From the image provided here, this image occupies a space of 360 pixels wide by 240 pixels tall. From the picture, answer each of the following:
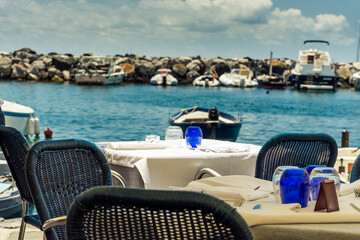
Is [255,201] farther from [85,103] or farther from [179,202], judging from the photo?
[85,103]

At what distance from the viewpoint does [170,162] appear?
3.80 m

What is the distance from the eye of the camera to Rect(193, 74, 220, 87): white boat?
266ft

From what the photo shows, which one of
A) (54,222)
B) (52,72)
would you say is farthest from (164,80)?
(54,222)

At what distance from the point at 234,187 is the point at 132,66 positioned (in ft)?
293

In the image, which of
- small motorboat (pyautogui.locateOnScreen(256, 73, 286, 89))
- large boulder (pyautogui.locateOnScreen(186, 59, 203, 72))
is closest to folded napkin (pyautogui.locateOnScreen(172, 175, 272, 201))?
small motorboat (pyautogui.locateOnScreen(256, 73, 286, 89))

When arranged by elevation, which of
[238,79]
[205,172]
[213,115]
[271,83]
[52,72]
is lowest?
[271,83]

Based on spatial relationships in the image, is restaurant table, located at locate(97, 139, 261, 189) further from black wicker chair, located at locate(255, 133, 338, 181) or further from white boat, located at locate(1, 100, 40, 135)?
white boat, located at locate(1, 100, 40, 135)

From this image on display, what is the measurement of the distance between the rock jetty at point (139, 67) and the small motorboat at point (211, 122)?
73911mm

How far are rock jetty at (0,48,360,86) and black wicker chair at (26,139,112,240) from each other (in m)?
84.7

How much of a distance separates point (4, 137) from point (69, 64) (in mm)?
88565

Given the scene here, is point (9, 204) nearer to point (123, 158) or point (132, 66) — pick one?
point (123, 158)

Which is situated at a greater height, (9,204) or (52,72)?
(9,204)

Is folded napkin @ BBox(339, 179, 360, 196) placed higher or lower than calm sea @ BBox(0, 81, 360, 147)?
higher

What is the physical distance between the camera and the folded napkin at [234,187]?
7.20 ft
